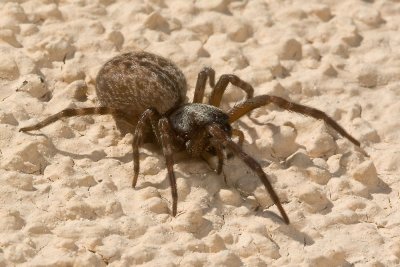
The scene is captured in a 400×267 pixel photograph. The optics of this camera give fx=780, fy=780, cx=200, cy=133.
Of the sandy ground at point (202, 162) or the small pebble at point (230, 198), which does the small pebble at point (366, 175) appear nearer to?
the sandy ground at point (202, 162)

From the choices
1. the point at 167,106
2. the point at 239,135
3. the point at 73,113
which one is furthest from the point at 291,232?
the point at 73,113

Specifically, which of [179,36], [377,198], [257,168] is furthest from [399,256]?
[179,36]

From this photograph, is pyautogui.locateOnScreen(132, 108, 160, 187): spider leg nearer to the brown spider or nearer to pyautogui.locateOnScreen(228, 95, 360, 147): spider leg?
the brown spider

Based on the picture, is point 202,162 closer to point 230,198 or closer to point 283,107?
point 230,198

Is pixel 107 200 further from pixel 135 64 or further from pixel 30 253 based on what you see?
pixel 135 64

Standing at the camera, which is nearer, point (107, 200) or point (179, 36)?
point (107, 200)

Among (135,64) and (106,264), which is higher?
(135,64)

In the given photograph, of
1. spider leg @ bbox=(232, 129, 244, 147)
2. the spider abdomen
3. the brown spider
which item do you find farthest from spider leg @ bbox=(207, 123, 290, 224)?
the spider abdomen
